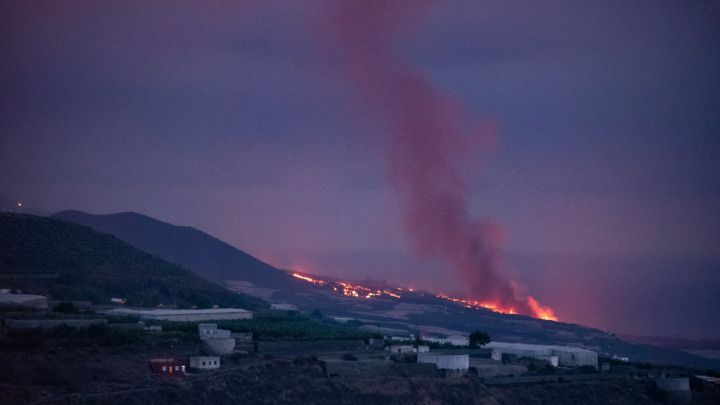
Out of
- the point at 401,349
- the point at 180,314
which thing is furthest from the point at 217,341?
the point at 180,314

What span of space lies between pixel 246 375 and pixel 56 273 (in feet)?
94.3

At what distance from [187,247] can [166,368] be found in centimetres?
8946

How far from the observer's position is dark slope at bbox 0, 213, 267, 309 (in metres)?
66.3

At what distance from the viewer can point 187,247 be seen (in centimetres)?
13062

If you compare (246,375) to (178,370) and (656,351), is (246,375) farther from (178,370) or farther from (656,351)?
(656,351)

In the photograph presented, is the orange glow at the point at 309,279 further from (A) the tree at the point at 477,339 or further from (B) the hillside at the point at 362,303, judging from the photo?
(A) the tree at the point at 477,339

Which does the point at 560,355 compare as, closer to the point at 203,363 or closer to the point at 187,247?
the point at 203,363

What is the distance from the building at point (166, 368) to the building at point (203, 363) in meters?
1.11

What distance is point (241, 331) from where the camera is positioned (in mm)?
53438

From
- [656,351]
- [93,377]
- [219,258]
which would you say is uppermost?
[219,258]

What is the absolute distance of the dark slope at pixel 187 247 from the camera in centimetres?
12256

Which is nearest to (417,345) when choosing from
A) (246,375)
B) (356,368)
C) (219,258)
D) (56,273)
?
(356,368)

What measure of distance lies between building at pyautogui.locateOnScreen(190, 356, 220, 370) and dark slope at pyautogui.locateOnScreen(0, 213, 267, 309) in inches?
862

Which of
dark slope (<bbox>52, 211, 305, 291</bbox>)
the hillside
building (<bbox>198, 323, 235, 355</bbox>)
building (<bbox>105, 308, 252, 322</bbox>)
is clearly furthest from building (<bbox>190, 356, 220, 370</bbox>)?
dark slope (<bbox>52, 211, 305, 291</bbox>)
